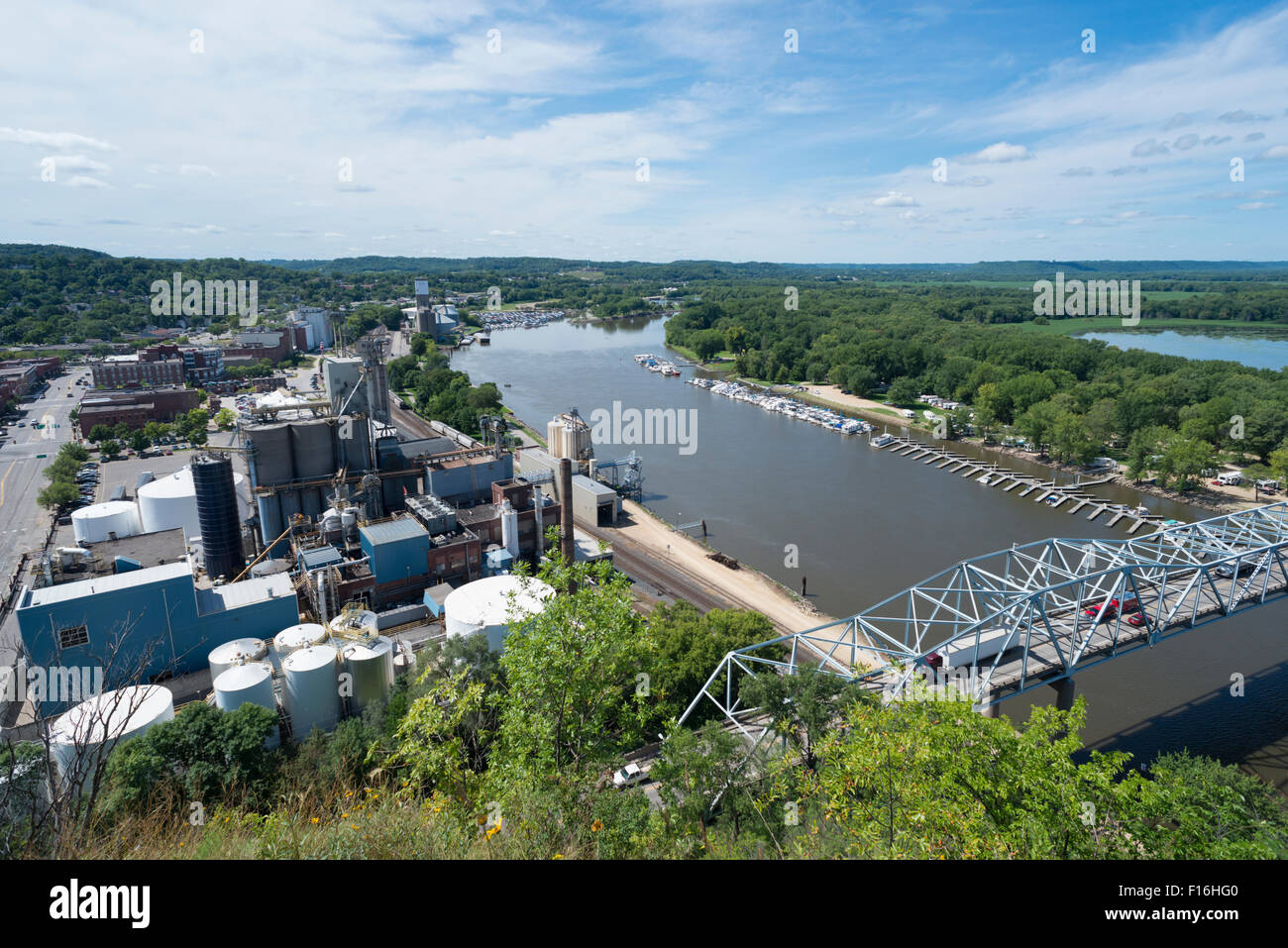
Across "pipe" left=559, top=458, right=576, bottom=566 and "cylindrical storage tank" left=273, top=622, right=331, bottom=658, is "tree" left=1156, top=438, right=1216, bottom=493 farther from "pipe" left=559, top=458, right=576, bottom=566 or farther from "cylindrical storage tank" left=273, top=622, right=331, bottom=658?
"cylindrical storage tank" left=273, top=622, right=331, bottom=658

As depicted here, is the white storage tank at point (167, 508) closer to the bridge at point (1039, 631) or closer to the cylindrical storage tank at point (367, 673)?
the cylindrical storage tank at point (367, 673)

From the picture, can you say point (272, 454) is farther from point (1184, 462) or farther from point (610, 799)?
point (1184, 462)

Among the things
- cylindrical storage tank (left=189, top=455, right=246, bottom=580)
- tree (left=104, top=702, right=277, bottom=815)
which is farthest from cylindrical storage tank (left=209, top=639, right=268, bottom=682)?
cylindrical storage tank (left=189, top=455, right=246, bottom=580)

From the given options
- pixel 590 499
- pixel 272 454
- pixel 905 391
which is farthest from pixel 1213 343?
pixel 272 454

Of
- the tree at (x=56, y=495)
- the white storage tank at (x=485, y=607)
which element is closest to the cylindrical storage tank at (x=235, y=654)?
the white storage tank at (x=485, y=607)
